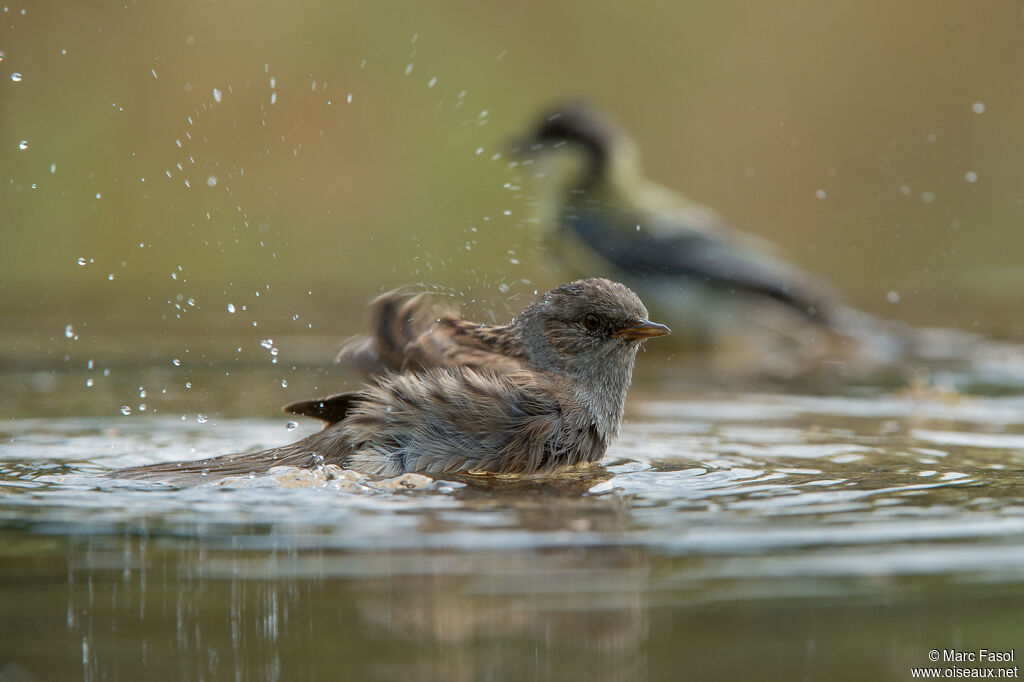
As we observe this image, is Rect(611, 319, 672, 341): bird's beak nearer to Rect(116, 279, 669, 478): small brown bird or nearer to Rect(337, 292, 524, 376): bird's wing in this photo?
Rect(116, 279, 669, 478): small brown bird

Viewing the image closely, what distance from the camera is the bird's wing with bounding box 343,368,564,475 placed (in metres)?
5.94

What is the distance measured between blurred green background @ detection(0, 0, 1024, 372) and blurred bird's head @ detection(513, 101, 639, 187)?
32.5 inches

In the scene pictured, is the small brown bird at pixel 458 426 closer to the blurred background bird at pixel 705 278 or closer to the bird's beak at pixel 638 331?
the bird's beak at pixel 638 331

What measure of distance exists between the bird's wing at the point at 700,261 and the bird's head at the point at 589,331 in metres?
5.32

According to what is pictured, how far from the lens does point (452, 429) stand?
5973mm

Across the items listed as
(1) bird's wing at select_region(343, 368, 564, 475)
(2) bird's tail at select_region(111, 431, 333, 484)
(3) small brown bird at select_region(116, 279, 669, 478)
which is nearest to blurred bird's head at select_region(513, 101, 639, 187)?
(3) small brown bird at select_region(116, 279, 669, 478)

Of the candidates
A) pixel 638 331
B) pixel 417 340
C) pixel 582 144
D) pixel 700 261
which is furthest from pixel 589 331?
pixel 582 144

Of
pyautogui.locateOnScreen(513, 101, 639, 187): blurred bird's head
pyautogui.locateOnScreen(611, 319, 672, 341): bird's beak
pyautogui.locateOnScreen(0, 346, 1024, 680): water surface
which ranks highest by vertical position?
pyautogui.locateOnScreen(513, 101, 639, 187): blurred bird's head

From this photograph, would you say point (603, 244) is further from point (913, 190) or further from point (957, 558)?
point (957, 558)

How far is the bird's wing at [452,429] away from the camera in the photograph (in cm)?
594

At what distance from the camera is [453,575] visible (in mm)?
4039

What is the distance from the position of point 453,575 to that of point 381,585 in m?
0.21

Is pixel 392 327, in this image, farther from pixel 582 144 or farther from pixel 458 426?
pixel 582 144

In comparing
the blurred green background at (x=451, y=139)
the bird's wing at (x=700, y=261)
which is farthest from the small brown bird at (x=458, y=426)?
the blurred green background at (x=451, y=139)
